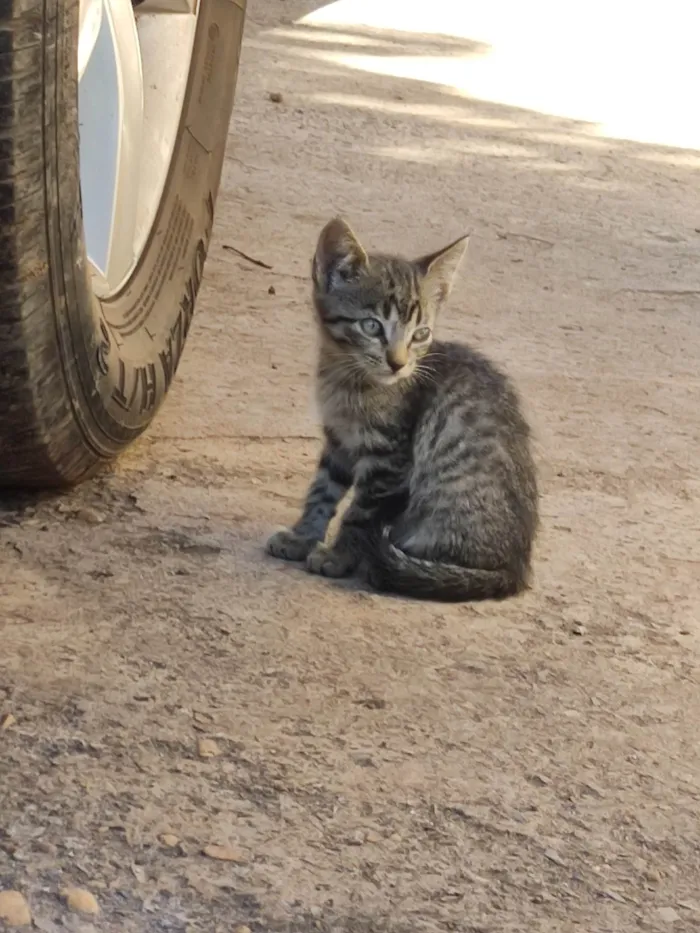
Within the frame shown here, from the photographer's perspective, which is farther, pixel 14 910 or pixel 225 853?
pixel 225 853

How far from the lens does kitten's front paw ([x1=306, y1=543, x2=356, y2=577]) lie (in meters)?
2.94

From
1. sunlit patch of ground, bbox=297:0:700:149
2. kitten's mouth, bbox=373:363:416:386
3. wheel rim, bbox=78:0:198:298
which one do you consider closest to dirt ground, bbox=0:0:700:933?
kitten's mouth, bbox=373:363:416:386

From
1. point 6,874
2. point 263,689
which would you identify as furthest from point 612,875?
point 6,874

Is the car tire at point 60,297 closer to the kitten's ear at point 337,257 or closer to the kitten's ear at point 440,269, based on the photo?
the kitten's ear at point 337,257

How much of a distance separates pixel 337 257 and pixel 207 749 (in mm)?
1369

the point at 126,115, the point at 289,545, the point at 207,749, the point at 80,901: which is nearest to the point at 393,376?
the point at 289,545

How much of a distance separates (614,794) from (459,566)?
32.5 inches

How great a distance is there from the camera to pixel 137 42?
3.56 metres

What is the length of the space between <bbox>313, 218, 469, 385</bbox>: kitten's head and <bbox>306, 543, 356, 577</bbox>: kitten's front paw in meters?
0.39

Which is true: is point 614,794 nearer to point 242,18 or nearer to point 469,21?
point 242,18

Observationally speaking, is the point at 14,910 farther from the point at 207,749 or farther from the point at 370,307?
the point at 370,307

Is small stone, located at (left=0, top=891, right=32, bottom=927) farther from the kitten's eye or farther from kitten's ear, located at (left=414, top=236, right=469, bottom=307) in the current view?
kitten's ear, located at (left=414, top=236, right=469, bottom=307)

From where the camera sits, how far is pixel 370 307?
3.13 m

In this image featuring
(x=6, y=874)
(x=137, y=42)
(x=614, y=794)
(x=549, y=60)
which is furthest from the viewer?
(x=549, y=60)
